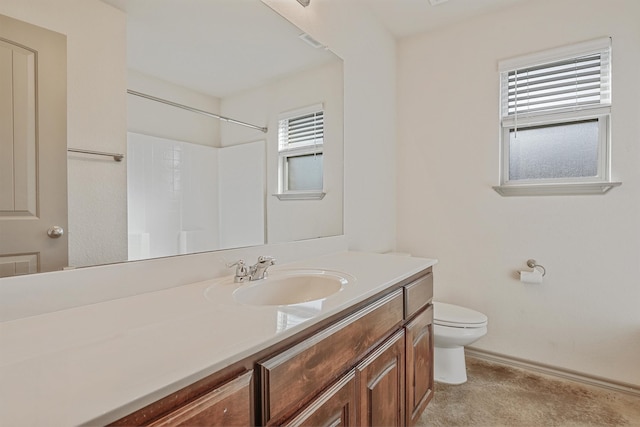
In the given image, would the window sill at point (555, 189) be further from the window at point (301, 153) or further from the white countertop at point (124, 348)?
the white countertop at point (124, 348)

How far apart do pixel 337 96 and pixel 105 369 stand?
1.74 metres

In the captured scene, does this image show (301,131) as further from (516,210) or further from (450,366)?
(450,366)

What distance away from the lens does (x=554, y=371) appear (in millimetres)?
2062

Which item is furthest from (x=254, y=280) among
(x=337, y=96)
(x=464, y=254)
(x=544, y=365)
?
(x=544, y=365)

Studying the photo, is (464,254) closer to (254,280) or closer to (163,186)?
(254,280)

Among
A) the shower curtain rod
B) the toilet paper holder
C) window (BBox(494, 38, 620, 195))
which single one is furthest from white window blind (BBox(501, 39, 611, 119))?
the shower curtain rod

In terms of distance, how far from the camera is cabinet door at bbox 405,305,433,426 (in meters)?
1.35

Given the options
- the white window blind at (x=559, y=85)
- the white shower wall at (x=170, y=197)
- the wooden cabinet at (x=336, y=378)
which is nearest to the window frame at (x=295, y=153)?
the white shower wall at (x=170, y=197)

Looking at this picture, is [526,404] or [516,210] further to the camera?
[516,210]

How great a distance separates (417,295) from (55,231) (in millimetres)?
1328

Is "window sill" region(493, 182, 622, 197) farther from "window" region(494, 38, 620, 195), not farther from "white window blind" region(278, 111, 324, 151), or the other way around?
"white window blind" region(278, 111, 324, 151)

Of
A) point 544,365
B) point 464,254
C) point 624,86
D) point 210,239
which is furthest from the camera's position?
point 464,254

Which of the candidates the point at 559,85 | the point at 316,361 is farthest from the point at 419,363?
the point at 559,85

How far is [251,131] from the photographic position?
1.44m
